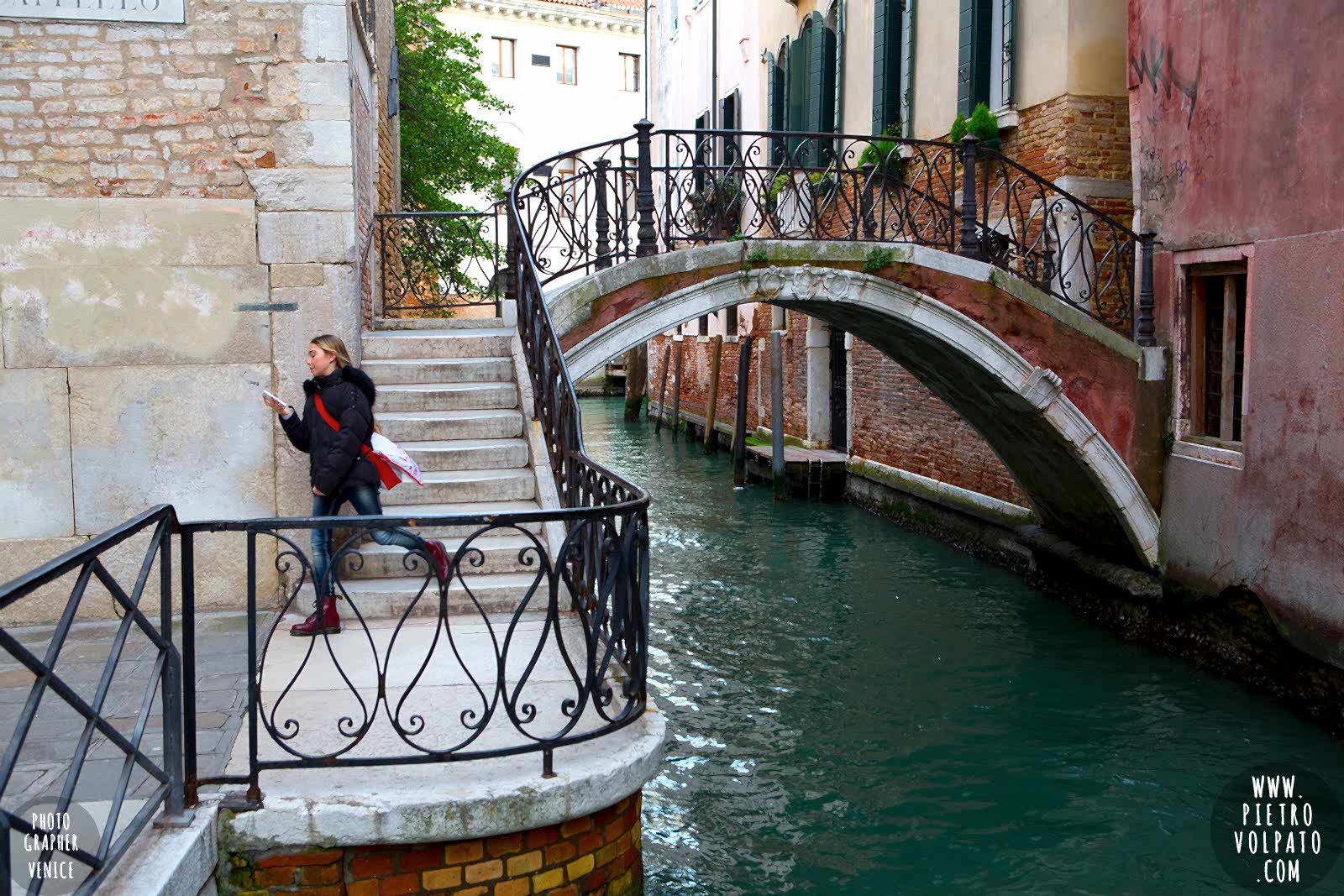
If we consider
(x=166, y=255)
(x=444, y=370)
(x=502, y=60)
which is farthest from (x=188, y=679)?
(x=502, y=60)

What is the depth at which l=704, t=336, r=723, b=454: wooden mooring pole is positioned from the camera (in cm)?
1852

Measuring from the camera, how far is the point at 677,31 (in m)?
20.7

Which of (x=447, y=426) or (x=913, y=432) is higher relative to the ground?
(x=447, y=426)

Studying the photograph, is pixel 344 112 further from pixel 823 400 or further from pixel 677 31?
pixel 677 31

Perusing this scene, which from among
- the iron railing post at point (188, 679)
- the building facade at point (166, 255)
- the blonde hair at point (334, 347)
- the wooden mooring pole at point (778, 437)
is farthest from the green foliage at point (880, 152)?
the iron railing post at point (188, 679)

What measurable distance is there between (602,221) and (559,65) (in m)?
25.8

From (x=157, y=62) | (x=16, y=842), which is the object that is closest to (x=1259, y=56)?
(x=157, y=62)

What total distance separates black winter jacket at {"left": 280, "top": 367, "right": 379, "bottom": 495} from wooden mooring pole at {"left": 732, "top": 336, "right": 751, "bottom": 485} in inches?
411

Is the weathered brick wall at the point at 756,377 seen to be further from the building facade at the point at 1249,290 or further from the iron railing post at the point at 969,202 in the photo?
the building facade at the point at 1249,290

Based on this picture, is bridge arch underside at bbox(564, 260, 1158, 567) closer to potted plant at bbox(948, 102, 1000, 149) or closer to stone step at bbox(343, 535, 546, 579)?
stone step at bbox(343, 535, 546, 579)

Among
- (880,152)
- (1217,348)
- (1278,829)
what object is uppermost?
(880,152)

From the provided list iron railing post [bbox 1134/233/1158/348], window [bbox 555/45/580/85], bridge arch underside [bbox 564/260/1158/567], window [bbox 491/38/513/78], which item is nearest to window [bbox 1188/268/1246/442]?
iron railing post [bbox 1134/233/1158/348]

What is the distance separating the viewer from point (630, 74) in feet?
105

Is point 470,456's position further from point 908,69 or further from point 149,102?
point 908,69
